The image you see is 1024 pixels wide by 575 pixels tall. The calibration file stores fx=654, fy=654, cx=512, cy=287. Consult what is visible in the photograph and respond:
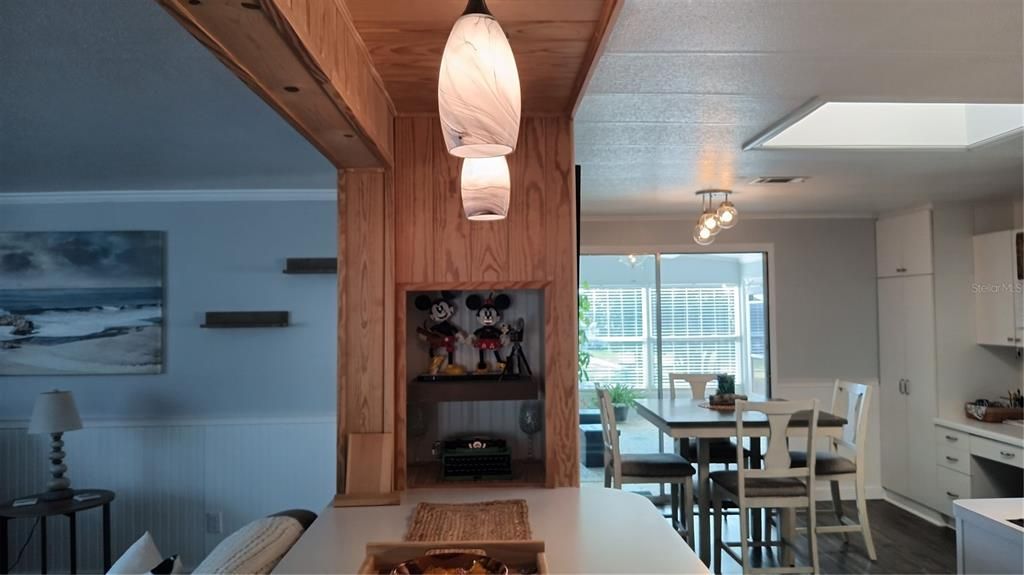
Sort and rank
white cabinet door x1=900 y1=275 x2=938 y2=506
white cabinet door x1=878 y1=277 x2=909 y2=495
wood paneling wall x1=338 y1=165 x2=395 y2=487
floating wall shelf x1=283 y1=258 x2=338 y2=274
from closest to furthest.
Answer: wood paneling wall x1=338 y1=165 x2=395 y2=487 < floating wall shelf x1=283 y1=258 x2=338 y2=274 < white cabinet door x1=900 y1=275 x2=938 y2=506 < white cabinet door x1=878 y1=277 x2=909 y2=495

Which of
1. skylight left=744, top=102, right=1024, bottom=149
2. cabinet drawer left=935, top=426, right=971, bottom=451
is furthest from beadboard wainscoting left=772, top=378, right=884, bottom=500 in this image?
skylight left=744, top=102, right=1024, bottom=149

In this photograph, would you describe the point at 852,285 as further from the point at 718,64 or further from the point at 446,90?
the point at 446,90

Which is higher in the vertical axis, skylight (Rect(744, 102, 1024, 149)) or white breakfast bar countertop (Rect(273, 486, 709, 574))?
skylight (Rect(744, 102, 1024, 149))

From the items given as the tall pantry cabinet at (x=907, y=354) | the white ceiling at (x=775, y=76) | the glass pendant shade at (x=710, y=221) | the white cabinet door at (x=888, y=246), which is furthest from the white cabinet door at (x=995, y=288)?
the glass pendant shade at (x=710, y=221)

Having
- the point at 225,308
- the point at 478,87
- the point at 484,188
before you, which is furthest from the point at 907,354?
the point at 478,87

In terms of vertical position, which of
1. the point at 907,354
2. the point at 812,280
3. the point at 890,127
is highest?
the point at 890,127

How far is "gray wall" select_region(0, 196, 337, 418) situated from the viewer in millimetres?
4086

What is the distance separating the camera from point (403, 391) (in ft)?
7.24

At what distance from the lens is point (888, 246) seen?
211 inches

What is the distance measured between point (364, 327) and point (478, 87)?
135 cm

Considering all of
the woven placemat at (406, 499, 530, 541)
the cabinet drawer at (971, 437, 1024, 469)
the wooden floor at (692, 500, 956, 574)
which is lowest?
the wooden floor at (692, 500, 956, 574)

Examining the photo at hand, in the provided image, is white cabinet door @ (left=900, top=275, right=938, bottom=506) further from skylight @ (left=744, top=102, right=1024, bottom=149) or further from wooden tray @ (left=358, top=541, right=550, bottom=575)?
wooden tray @ (left=358, top=541, right=550, bottom=575)

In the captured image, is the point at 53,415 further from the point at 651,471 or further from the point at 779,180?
the point at 779,180

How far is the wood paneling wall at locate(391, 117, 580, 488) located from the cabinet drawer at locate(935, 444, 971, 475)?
11.9 ft
